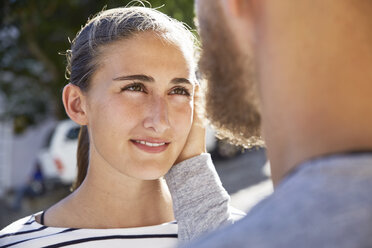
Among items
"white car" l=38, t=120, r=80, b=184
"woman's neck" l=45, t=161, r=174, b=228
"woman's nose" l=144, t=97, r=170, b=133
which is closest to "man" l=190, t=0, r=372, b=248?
"woman's nose" l=144, t=97, r=170, b=133

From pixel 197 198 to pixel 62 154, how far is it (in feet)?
29.2

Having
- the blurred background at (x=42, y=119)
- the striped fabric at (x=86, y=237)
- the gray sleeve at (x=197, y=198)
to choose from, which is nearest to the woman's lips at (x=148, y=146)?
the gray sleeve at (x=197, y=198)

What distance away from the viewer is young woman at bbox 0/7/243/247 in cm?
188

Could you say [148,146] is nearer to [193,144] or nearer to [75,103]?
[193,144]

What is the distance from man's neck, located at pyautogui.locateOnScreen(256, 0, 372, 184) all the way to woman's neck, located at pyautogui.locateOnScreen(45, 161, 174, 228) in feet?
4.05

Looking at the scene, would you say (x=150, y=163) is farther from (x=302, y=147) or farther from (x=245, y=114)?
(x=302, y=147)

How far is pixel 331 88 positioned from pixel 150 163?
1.12 metres

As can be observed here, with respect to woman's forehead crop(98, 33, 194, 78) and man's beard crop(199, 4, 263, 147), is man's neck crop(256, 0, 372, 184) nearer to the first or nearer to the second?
man's beard crop(199, 4, 263, 147)

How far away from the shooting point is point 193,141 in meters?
2.07

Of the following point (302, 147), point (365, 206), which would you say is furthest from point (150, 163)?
point (365, 206)

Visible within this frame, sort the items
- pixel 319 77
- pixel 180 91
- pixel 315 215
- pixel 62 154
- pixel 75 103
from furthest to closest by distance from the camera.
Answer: pixel 62 154 → pixel 75 103 → pixel 180 91 → pixel 319 77 → pixel 315 215

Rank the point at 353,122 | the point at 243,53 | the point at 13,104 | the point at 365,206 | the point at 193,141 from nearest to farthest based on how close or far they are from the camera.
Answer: the point at 365,206 → the point at 353,122 → the point at 243,53 → the point at 193,141 → the point at 13,104

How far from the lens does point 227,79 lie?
3.56 feet

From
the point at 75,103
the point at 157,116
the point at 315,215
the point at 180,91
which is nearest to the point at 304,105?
the point at 315,215
